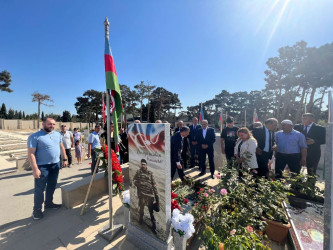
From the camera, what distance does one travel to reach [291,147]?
3389mm

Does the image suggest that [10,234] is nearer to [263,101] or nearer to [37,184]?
[37,184]

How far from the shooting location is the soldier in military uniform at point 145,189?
1865mm

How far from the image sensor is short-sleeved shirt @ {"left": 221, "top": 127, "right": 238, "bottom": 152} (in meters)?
4.28

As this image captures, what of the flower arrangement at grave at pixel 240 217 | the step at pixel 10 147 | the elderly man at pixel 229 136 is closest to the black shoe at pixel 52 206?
Result: the flower arrangement at grave at pixel 240 217

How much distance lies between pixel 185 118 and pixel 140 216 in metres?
50.7

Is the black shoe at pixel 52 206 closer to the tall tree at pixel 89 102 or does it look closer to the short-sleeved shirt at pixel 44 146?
the short-sleeved shirt at pixel 44 146

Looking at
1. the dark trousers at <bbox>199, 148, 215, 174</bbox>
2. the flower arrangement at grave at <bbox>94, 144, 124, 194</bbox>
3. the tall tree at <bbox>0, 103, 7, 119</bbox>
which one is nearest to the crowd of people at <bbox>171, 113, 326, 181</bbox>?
the dark trousers at <bbox>199, 148, 215, 174</bbox>

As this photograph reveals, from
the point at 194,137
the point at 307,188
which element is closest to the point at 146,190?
the point at 307,188

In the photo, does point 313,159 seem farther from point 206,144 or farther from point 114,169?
point 114,169

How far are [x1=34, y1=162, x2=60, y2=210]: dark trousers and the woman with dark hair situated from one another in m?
3.70

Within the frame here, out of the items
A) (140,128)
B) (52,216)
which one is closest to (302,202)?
(140,128)

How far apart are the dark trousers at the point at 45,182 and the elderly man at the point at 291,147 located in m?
4.79

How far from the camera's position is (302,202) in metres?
2.67

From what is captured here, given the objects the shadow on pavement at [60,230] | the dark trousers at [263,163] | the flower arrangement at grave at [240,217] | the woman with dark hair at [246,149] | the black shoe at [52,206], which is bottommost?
the shadow on pavement at [60,230]
